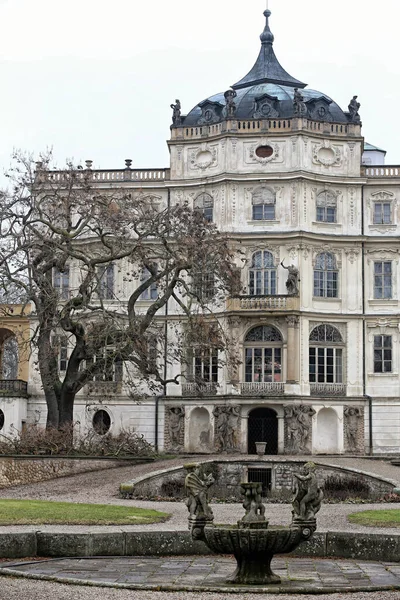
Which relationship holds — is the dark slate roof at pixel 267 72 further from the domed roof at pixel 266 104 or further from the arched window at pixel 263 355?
the arched window at pixel 263 355

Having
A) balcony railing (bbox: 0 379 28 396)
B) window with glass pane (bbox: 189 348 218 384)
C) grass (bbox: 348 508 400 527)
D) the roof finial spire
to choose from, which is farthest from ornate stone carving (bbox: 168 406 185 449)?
grass (bbox: 348 508 400 527)

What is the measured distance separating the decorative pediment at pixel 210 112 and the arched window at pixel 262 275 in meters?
7.37

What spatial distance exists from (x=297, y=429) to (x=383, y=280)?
8810 mm

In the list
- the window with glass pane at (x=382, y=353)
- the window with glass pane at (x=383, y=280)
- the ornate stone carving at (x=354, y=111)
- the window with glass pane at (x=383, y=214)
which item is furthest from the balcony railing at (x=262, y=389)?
the ornate stone carving at (x=354, y=111)

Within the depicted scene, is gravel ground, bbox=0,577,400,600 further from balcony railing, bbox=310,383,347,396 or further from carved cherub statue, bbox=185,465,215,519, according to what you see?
balcony railing, bbox=310,383,347,396

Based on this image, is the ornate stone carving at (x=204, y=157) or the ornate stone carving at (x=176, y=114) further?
the ornate stone carving at (x=176, y=114)

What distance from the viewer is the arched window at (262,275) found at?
5384 cm

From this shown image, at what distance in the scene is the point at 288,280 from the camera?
52625mm

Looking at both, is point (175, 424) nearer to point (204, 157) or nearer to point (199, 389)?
point (199, 389)

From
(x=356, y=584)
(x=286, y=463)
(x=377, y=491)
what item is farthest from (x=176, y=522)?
(x=286, y=463)

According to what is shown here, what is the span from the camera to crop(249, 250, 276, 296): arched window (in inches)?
2120

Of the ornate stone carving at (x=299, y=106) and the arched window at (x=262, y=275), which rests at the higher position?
the ornate stone carving at (x=299, y=106)

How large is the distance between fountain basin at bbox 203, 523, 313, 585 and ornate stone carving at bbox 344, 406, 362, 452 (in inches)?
1425

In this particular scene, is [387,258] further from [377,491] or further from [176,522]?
[176,522]
